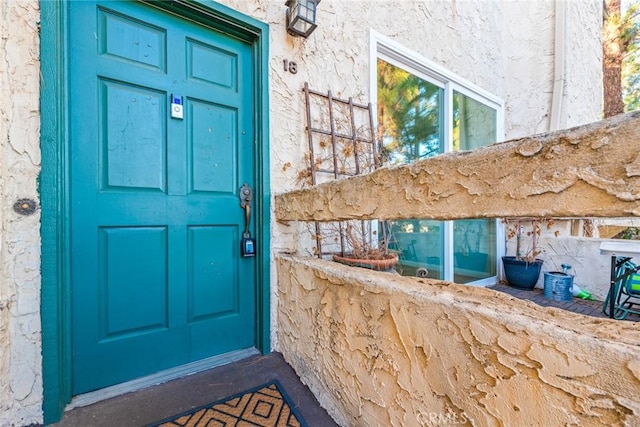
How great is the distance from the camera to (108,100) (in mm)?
1382

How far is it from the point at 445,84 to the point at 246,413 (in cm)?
343

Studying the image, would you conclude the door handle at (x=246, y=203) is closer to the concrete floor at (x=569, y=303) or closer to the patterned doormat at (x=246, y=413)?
the patterned doormat at (x=246, y=413)

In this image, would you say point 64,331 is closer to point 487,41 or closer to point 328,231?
point 328,231

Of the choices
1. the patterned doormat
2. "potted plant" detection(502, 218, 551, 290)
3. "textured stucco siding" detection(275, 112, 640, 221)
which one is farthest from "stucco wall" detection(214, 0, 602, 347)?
"potted plant" detection(502, 218, 551, 290)

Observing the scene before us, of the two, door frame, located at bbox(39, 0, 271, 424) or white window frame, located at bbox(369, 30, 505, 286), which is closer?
door frame, located at bbox(39, 0, 271, 424)

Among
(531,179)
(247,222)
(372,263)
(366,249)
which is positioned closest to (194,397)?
(247,222)

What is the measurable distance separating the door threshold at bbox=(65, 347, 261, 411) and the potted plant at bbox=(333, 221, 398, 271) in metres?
0.89

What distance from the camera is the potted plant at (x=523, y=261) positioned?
3.29 metres

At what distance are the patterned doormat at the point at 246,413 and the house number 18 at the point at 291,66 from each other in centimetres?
197

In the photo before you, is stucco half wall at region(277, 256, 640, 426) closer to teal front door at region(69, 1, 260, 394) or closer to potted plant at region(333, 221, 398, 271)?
potted plant at region(333, 221, 398, 271)

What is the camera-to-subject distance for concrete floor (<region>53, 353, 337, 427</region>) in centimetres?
118

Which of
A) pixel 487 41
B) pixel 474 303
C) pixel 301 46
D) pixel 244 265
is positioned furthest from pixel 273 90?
pixel 487 41

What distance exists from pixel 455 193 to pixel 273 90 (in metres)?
1.50

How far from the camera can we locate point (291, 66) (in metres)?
1.86
